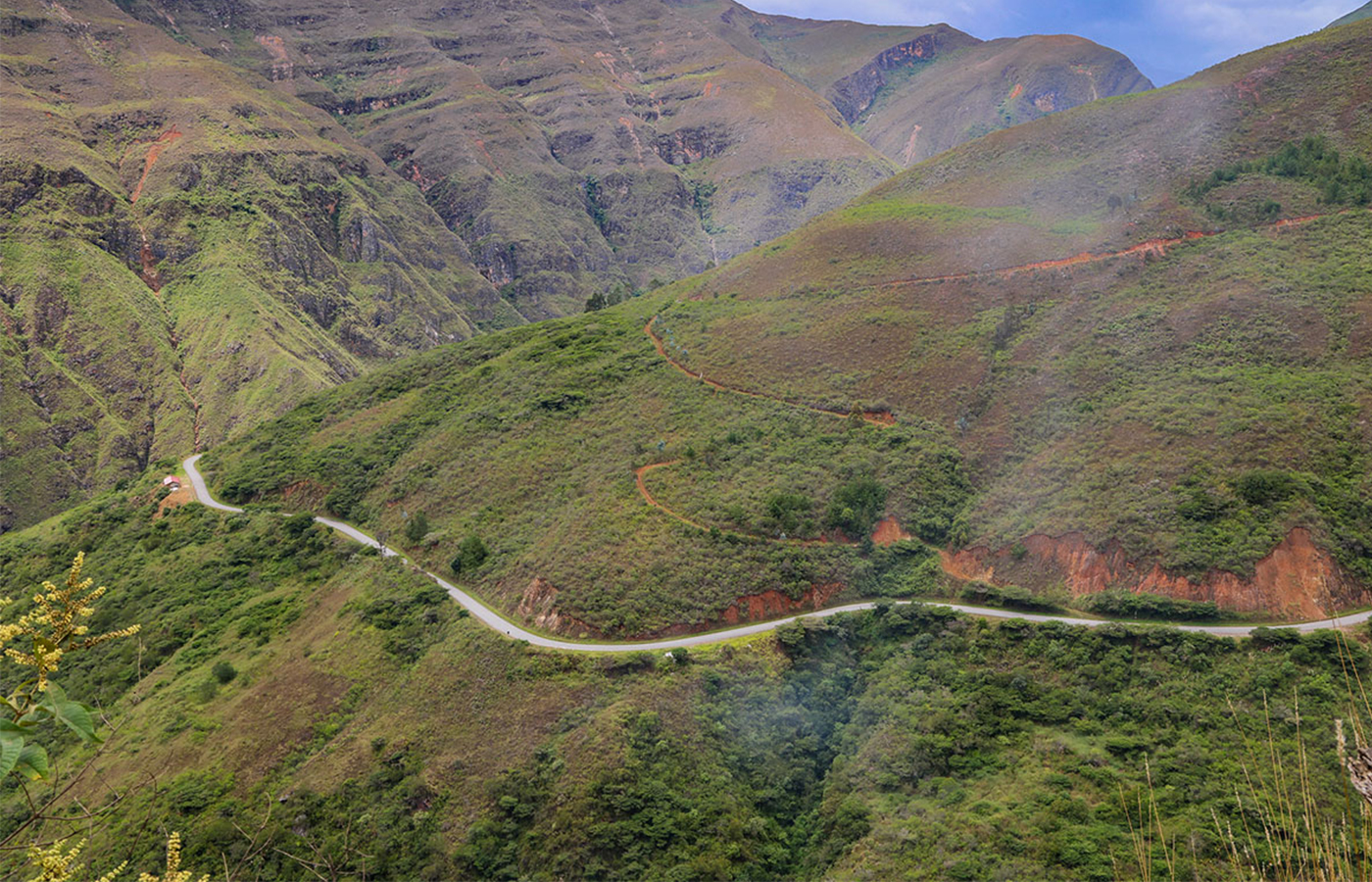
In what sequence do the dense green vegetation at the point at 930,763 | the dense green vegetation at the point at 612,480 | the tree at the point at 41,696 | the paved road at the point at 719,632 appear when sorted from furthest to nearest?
1. the dense green vegetation at the point at 612,480
2. the paved road at the point at 719,632
3. the dense green vegetation at the point at 930,763
4. the tree at the point at 41,696

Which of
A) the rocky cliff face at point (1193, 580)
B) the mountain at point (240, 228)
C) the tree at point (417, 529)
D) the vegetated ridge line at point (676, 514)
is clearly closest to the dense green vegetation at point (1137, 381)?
the rocky cliff face at point (1193, 580)

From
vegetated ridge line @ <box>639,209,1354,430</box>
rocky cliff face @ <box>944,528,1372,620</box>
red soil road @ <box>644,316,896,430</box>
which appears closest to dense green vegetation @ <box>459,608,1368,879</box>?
rocky cliff face @ <box>944,528,1372,620</box>

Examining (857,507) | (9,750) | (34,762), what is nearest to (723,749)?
(857,507)

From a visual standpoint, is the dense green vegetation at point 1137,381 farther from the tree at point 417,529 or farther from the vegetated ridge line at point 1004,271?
the tree at point 417,529

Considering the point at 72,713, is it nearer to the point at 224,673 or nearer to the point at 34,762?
the point at 34,762

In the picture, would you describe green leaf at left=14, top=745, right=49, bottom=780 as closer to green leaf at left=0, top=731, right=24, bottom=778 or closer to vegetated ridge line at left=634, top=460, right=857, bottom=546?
green leaf at left=0, top=731, right=24, bottom=778

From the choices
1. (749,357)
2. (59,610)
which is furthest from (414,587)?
(59,610)
